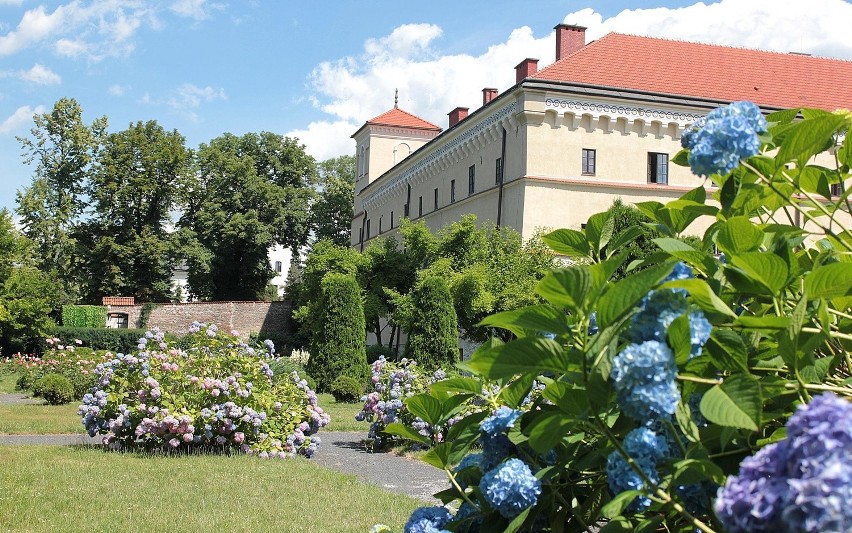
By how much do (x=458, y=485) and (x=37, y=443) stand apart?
11.9 meters

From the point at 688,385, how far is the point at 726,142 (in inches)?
19.3

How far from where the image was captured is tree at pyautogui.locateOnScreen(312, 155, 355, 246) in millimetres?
59969

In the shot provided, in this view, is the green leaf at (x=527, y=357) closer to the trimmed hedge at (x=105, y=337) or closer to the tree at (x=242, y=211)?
the trimmed hedge at (x=105, y=337)

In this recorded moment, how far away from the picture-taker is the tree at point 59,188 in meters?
49.9

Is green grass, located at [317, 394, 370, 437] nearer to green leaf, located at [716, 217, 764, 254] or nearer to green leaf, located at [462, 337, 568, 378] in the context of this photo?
green leaf, located at [716, 217, 764, 254]

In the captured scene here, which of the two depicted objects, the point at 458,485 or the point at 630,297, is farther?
the point at 458,485

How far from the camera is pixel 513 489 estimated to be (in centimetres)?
180

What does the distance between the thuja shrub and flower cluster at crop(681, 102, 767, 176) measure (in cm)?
1000

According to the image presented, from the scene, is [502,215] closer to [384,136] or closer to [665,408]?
[384,136]

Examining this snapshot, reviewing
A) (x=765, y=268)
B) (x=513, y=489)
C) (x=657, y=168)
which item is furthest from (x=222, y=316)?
(x=765, y=268)

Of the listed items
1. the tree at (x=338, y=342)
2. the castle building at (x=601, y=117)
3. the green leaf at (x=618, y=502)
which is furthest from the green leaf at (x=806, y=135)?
the castle building at (x=601, y=117)

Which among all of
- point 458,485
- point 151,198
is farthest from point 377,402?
point 151,198

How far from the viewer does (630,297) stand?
145 centimetres

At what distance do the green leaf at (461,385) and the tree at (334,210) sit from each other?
2272 inches
